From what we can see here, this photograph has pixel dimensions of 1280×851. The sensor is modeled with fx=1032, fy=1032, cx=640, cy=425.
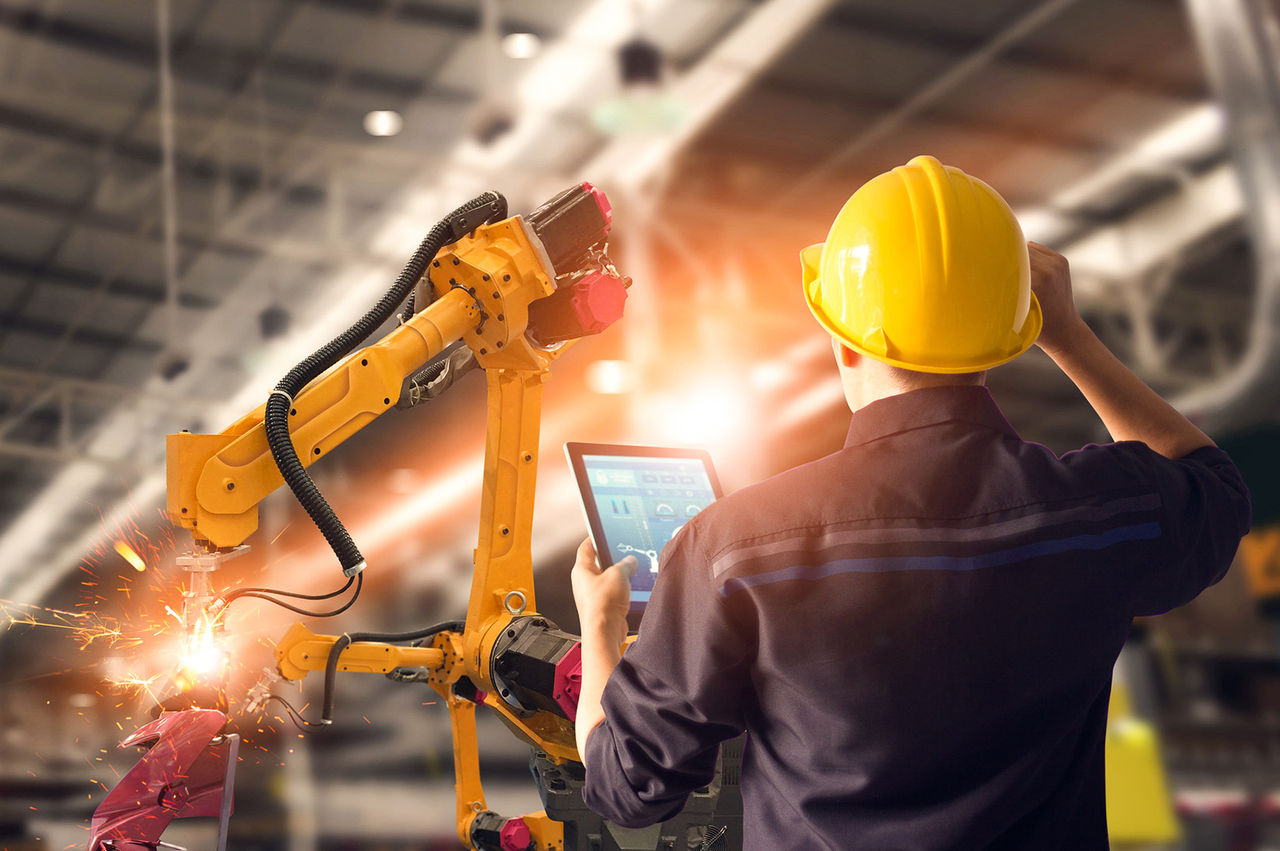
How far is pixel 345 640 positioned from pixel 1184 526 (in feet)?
5.02

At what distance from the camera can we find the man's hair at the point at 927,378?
4.14 feet

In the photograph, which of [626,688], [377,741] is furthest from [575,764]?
[377,741]

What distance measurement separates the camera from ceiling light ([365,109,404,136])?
7918 millimetres

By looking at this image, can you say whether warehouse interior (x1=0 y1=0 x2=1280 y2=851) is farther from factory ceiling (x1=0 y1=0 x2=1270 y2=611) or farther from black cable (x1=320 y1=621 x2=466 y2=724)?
black cable (x1=320 y1=621 x2=466 y2=724)

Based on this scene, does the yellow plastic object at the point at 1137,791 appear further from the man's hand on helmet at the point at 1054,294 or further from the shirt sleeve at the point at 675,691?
the shirt sleeve at the point at 675,691

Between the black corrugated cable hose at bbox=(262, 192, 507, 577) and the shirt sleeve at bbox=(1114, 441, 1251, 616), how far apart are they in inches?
50.6

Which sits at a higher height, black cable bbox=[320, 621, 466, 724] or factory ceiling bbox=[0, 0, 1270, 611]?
factory ceiling bbox=[0, 0, 1270, 611]

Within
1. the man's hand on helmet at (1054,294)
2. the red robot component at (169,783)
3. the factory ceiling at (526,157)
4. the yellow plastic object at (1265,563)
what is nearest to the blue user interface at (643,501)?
the red robot component at (169,783)

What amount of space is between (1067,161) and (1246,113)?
3264mm

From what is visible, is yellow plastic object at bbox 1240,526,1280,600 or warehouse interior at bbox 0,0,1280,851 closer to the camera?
warehouse interior at bbox 0,0,1280,851

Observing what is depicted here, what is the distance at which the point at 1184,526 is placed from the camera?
1.23 meters

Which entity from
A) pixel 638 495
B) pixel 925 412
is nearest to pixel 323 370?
pixel 638 495

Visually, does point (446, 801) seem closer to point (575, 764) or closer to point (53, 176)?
point (53, 176)

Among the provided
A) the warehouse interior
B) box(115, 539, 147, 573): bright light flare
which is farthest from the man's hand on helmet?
the warehouse interior
